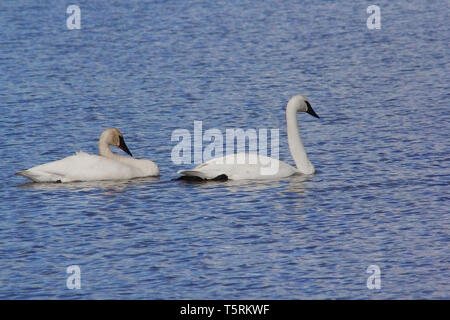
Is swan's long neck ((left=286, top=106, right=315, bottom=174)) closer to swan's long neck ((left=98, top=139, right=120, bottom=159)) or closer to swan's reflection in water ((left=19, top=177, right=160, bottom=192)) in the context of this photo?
swan's reflection in water ((left=19, top=177, right=160, bottom=192))

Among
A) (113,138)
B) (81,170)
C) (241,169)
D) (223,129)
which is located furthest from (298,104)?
(81,170)

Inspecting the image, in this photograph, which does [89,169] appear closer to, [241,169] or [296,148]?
[241,169]

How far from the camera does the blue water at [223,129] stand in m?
15.7

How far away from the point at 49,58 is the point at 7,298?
19.7m

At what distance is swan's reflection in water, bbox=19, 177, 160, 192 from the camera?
808 inches

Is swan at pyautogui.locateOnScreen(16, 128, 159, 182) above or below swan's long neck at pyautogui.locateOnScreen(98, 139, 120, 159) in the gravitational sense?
below

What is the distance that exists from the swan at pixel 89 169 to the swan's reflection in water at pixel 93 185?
2.9 inches

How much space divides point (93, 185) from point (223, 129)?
466cm

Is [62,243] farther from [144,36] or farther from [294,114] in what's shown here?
[144,36]

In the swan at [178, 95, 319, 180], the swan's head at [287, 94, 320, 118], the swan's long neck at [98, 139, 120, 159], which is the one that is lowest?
the swan at [178, 95, 319, 180]

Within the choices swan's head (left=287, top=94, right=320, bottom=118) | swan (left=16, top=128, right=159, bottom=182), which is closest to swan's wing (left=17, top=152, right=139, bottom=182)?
swan (left=16, top=128, right=159, bottom=182)

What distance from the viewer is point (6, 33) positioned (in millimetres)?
37438

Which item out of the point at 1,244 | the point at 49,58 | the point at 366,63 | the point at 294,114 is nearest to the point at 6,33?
the point at 49,58

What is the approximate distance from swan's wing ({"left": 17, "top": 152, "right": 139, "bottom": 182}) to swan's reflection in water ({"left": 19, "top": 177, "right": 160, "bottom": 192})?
0.08 metres
